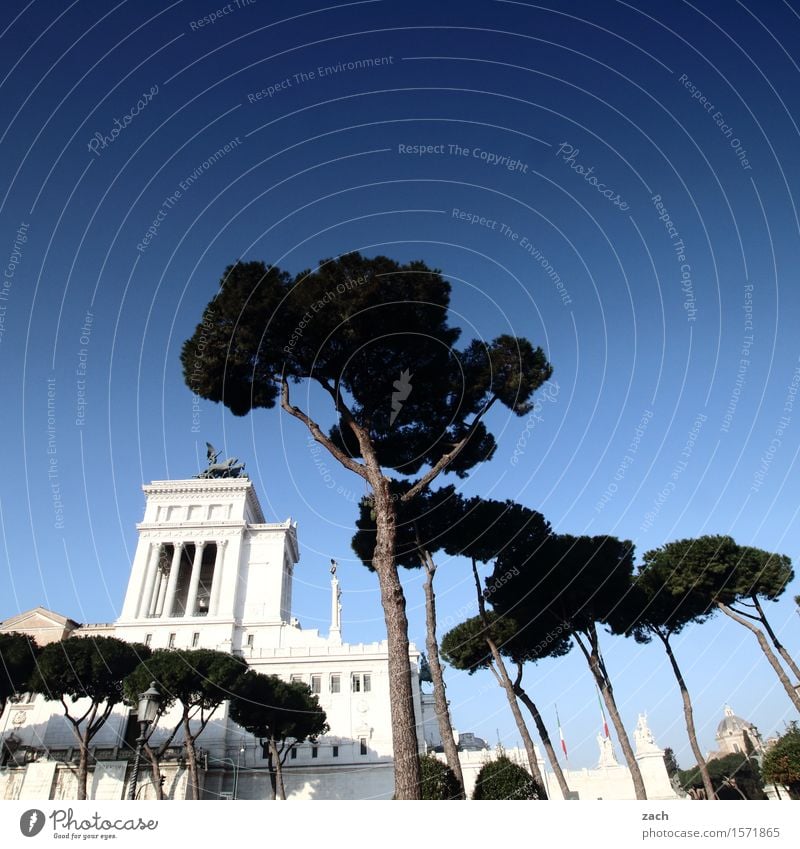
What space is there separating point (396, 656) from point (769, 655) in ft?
66.9

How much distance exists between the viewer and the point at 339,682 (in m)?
36.2

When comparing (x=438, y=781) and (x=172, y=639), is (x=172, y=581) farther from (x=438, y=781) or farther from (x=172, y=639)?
(x=438, y=781)

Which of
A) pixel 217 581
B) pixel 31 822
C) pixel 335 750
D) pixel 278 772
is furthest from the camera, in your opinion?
pixel 217 581

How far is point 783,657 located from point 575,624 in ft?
31.2

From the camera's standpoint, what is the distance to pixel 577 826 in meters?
8.63

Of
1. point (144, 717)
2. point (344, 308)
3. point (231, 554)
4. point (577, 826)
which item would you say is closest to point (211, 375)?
point (344, 308)

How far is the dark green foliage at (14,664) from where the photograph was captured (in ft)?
91.4

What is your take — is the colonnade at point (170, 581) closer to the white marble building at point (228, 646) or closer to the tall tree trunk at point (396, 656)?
the white marble building at point (228, 646)

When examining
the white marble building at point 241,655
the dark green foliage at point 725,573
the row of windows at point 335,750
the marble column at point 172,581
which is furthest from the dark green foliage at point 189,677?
the dark green foliage at point 725,573

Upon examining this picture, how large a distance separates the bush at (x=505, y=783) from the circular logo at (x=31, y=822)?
38.9 feet

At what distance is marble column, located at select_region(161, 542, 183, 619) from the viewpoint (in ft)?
152

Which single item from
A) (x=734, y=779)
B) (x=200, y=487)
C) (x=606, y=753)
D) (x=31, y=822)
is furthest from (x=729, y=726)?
(x=31, y=822)

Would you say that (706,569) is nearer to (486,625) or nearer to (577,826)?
(486,625)

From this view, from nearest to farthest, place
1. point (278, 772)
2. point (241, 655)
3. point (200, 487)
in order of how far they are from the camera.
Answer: point (278, 772) → point (241, 655) → point (200, 487)
